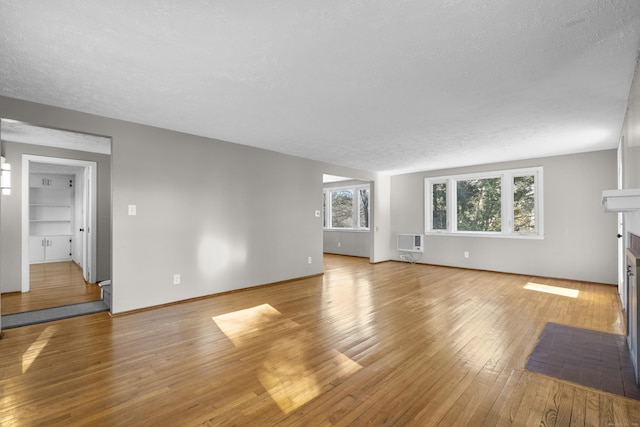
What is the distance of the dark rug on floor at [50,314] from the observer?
3.40 m

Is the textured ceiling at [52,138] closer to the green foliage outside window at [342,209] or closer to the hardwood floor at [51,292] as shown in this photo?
the hardwood floor at [51,292]

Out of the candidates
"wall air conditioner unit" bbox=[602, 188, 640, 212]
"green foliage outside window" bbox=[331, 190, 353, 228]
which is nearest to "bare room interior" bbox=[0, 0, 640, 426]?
"wall air conditioner unit" bbox=[602, 188, 640, 212]

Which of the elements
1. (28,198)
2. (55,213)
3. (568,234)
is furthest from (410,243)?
(55,213)

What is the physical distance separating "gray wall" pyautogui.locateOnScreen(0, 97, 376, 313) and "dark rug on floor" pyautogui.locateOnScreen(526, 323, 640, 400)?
394 centimetres

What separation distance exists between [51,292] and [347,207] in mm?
7222

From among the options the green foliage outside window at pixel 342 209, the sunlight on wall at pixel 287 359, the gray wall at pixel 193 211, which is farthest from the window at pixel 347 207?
the sunlight on wall at pixel 287 359

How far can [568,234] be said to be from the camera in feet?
18.4

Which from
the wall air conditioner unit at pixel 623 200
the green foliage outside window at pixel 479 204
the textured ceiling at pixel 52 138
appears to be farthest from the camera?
the green foliage outside window at pixel 479 204

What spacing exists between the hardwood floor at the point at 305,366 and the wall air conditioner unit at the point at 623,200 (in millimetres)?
1289

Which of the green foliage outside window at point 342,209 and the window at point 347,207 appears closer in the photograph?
the window at point 347,207

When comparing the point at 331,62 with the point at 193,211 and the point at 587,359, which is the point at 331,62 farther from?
the point at 587,359

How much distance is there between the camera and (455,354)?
8.74ft

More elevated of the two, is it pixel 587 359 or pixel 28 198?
pixel 28 198

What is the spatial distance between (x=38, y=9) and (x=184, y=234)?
9.79 feet
